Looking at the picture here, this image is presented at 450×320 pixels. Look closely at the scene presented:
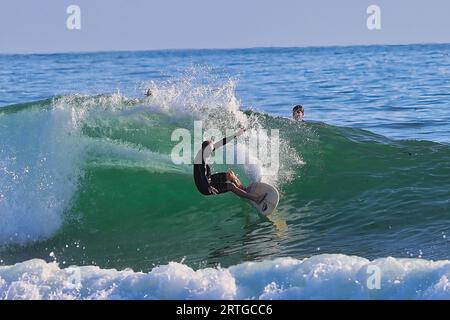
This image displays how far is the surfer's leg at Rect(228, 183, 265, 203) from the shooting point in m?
11.8

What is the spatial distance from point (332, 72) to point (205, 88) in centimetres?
2838

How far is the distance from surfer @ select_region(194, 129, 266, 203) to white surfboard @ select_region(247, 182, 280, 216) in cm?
11

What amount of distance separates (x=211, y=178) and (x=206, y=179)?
0.26m

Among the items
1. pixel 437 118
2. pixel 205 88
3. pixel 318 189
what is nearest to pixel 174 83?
pixel 205 88

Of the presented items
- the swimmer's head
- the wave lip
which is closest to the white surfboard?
the swimmer's head

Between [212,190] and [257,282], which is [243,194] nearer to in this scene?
[212,190]

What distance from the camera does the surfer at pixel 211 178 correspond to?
1129 cm

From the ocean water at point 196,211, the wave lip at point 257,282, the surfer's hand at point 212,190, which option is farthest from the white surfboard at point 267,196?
the wave lip at point 257,282

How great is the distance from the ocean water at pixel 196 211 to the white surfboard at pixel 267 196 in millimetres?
186

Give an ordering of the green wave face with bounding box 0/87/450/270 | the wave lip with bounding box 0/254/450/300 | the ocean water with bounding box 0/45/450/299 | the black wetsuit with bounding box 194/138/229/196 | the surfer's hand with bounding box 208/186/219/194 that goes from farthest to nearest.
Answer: the surfer's hand with bounding box 208/186/219/194
the black wetsuit with bounding box 194/138/229/196
the green wave face with bounding box 0/87/450/270
the ocean water with bounding box 0/45/450/299
the wave lip with bounding box 0/254/450/300

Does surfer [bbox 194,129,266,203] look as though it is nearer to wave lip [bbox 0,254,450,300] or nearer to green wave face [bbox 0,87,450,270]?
green wave face [bbox 0,87,450,270]

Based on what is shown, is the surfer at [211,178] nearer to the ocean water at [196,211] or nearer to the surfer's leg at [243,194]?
the surfer's leg at [243,194]

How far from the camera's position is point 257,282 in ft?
28.9

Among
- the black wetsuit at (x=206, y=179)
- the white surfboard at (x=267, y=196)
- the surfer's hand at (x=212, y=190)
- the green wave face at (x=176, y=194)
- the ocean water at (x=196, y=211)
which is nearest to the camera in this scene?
the ocean water at (x=196, y=211)
